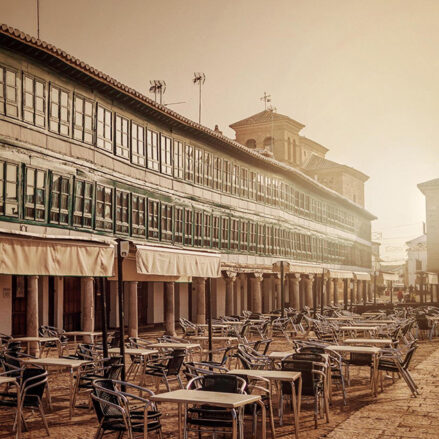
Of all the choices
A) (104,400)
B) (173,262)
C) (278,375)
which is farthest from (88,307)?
(104,400)

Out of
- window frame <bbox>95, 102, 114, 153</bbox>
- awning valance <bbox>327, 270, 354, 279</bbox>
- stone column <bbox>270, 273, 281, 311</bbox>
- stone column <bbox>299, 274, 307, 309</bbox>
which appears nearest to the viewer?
window frame <bbox>95, 102, 114, 153</bbox>

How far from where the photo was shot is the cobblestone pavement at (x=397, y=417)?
8695 mm

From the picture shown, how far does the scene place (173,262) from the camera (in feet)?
39.9

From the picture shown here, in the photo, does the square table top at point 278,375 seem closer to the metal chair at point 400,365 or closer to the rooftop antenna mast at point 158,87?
the metal chair at point 400,365

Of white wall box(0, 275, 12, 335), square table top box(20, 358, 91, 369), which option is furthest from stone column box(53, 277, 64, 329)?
square table top box(20, 358, 91, 369)

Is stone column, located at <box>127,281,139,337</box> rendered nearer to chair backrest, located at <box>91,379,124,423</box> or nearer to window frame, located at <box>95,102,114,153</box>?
window frame, located at <box>95,102,114,153</box>

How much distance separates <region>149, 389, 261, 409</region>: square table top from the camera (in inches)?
265

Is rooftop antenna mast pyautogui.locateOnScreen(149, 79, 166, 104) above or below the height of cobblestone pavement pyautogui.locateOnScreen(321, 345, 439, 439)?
above

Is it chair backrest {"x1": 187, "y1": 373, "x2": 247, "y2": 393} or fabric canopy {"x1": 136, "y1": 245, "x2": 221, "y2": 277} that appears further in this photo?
fabric canopy {"x1": 136, "y1": 245, "x2": 221, "y2": 277}

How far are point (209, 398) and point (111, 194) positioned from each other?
57.9 feet

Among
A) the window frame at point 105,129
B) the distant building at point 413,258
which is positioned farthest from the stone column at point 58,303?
the distant building at point 413,258

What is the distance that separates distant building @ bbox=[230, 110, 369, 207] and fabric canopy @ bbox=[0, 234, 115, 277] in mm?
52233

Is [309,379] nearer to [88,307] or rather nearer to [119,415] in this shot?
[119,415]

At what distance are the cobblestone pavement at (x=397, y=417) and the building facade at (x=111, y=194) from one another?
3.90 meters
